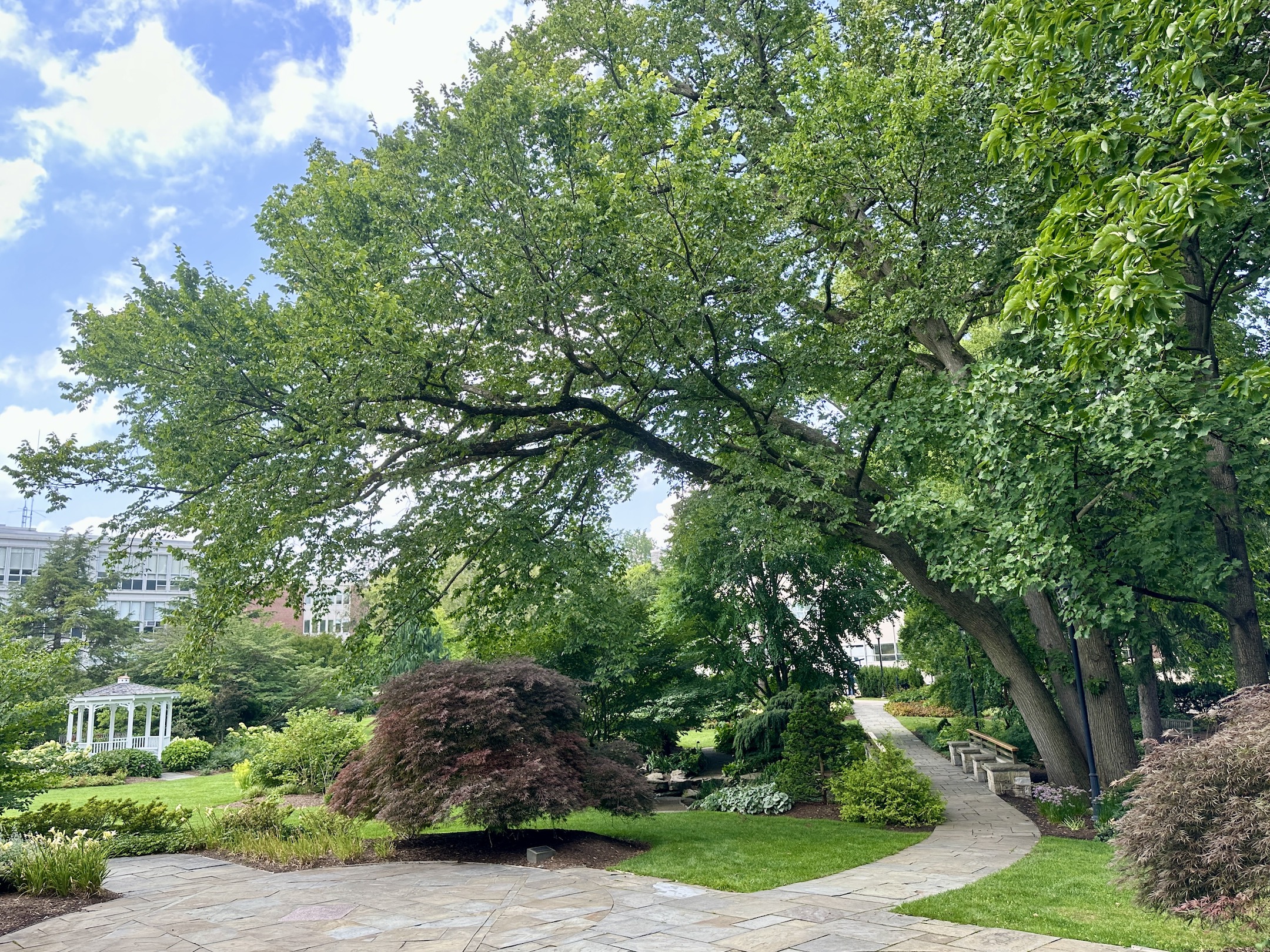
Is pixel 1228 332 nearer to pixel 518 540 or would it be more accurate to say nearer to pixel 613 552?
pixel 613 552

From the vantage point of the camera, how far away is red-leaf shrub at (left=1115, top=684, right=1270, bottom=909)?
500 cm

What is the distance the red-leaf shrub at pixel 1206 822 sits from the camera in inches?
197

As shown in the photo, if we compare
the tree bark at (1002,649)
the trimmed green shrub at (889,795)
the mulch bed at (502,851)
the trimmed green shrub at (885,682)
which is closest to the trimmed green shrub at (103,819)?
the mulch bed at (502,851)

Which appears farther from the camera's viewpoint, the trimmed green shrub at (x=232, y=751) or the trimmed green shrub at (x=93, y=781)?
the trimmed green shrub at (x=232, y=751)

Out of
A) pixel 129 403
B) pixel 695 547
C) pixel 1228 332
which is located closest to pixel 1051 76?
pixel 1228 332

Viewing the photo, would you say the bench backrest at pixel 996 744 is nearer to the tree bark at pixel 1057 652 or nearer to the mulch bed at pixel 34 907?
the tree bark at pixel 1057 652

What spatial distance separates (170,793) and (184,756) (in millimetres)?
7150

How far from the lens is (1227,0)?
478 centimetres

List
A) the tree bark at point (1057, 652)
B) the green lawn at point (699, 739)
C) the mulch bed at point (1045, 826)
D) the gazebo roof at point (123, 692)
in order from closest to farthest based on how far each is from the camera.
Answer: the mulch bed at point (1045, 826) → the tree bark at point (1057, 652) → the green lawn at point (699, 739) → the gazebo roof at point (123, 692)

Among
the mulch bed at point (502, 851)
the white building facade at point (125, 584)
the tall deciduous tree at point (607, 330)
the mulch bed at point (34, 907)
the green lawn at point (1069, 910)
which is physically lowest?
the mulch bed at point (502, 851)

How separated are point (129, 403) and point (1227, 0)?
42.4 ft

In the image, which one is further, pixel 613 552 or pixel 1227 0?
pixel 613 552

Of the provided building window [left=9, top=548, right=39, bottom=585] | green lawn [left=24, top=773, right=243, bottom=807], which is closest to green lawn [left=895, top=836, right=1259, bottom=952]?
green lawn [left=24, top=773, right=243, bottom=807]

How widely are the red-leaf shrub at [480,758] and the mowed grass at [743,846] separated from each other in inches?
41.1
